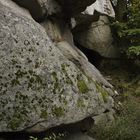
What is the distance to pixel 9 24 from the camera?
693cm

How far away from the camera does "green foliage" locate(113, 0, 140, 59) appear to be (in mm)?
12310

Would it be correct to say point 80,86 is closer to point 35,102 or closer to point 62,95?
point 62,95

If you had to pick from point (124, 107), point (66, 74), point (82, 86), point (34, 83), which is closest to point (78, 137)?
point (82, 86)

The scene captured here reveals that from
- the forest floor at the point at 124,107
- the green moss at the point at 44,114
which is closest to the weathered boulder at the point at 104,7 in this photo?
the forest floor at the point at 124,107

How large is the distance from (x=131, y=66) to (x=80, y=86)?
591cm

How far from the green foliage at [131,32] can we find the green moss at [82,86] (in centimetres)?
494

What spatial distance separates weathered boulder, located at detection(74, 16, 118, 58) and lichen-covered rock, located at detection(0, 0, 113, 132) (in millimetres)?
5210

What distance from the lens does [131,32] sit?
1222 cm

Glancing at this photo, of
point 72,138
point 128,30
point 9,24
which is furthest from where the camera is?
point 128,30

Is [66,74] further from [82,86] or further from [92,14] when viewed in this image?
[92,14]

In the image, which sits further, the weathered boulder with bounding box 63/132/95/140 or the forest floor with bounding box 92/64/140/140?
the forest floor with bounding box 92/64/140/140

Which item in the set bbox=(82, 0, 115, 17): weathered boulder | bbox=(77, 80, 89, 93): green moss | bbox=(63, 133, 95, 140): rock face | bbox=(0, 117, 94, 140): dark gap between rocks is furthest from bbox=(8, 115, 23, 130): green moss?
bbox=(82, 0, 115, 17): weathered boulder

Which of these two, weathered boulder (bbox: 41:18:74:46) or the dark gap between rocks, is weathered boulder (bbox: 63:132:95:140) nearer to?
the dark gap between rocks

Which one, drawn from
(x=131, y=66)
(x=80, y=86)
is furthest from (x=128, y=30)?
(x=80, y=86)
